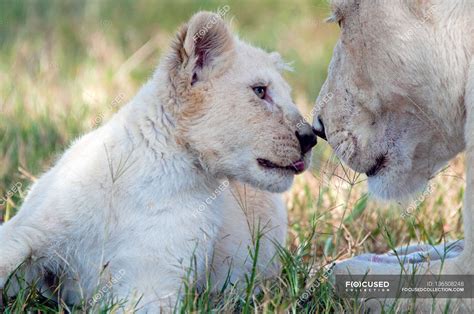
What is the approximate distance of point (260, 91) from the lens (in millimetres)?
3701

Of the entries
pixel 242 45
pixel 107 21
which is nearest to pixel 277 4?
pixel 107 21

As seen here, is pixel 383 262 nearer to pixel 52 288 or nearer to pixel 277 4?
pixel 52 288

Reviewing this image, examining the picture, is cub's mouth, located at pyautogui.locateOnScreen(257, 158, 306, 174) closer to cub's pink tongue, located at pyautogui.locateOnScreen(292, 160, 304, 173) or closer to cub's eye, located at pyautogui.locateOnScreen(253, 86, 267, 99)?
cub's pink tongue, located at pyautogui.locateOnScreen(292, 160, 304, 173)

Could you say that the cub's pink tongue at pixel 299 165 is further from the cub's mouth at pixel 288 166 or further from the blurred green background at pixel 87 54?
the blurred green background at pixel 87 54

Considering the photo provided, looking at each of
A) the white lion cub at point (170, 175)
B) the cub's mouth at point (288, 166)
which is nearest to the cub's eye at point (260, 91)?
the white lion cub at point (170, 175)

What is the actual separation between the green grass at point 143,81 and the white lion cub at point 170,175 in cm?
18

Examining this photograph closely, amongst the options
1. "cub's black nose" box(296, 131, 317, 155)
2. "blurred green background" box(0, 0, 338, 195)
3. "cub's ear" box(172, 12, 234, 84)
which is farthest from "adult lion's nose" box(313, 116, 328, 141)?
"blurred green background" box(0, 0, 338, 195)

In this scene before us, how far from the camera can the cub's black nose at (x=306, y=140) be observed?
3.65 meters

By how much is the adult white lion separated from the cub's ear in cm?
48

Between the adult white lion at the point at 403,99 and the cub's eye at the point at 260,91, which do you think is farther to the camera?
the cub's eye at the point at 260,91

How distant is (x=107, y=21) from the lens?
9.03 meters

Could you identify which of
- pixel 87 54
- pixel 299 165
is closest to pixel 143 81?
pixel 87 54

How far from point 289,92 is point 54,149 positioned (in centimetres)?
208

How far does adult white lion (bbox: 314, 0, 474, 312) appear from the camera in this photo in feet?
11.3
